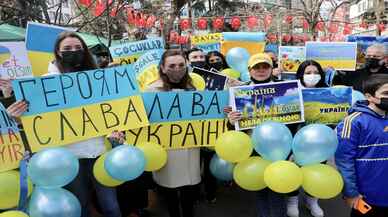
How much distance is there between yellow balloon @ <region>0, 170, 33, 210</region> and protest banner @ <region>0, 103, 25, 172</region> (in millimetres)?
60

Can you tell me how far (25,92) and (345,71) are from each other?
14.0 feet

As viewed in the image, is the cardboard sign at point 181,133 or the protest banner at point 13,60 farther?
the protest banner at point 13,60

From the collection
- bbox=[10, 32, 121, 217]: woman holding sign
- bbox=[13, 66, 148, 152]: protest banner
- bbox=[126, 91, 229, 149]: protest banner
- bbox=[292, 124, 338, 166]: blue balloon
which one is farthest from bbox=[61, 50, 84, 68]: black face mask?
bbox=[292, 124, 338, 166]: blue balloon

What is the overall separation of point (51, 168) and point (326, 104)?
222 cm

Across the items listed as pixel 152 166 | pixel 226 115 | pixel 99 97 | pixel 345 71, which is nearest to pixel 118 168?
pixel 152 166

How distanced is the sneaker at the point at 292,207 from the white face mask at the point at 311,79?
3.58 feet

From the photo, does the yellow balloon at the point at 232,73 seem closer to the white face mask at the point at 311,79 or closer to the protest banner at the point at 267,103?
the white face mask at the point at 311,79

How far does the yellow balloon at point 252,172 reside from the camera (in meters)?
3.11

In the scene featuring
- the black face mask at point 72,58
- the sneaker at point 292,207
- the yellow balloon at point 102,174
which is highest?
the black face mask at point 72,58

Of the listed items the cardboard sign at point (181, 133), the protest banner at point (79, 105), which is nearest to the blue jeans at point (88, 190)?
the protest banner at point (79, 105)

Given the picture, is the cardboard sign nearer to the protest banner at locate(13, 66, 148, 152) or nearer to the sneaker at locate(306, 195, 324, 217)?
the protest banner at locate(13, 66, 148, 152)

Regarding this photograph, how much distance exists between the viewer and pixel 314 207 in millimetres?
4172

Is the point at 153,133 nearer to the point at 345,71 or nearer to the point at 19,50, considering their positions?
the point at 19,50

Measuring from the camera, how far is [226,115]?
3.34 meters
